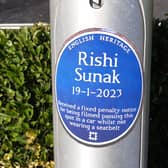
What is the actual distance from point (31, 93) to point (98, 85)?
4.15 ft

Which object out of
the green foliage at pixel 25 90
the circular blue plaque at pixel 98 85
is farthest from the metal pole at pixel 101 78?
the green foliage at pixel 25 90

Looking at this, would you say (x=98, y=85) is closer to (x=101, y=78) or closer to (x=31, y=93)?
(x=101, y=78)

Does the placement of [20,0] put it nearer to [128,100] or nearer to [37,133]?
[37,133]

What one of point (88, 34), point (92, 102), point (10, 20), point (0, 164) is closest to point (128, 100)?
point (92, 102)

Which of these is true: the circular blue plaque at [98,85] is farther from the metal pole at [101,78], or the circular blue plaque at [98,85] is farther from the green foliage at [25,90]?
the green foliage at [25,90]

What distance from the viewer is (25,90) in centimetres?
458

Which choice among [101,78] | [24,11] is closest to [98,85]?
[101,78]

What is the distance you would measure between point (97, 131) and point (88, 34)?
22.4 inches

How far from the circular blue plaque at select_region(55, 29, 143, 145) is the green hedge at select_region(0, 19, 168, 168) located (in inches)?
38.8

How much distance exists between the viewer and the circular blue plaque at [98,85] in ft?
11.3

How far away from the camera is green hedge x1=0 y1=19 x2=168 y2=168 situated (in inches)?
180

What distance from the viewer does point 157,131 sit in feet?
15.8

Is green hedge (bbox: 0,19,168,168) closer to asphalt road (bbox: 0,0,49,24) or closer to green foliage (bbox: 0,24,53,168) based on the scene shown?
green foliage (bbox: 0,24,53,168)

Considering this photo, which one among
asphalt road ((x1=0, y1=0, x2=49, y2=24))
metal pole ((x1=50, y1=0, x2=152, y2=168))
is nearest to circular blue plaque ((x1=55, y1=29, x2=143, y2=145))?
metal pole ((x1=50, y1=0, x2=152, y2=168))
